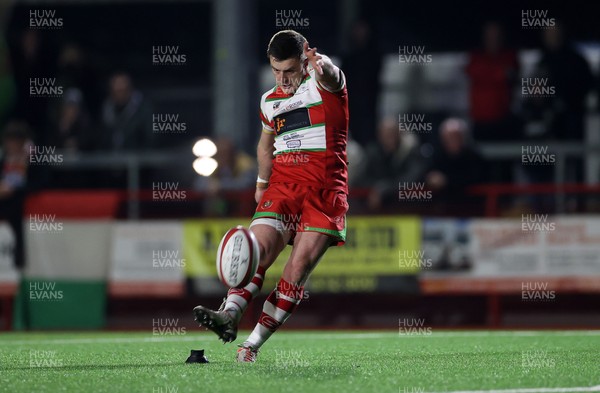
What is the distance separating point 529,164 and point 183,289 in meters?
4.79

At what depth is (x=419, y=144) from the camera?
50.5 ft

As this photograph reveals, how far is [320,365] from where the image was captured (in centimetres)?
774

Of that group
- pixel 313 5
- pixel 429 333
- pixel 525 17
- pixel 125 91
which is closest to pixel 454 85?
pixel 525 17

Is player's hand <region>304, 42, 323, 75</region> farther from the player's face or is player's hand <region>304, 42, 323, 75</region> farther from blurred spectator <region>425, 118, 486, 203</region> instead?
blurred spectator <region>425, 118, 486, 203</region>

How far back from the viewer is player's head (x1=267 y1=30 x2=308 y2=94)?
761cm

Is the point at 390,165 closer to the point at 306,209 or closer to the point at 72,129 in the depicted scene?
the point at 72,129

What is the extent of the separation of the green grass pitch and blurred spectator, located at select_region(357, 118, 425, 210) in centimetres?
271

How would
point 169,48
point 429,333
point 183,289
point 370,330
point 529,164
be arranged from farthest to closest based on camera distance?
1. point 169,48
2. point 529,164
3. point 183,289
4. point 370,330
5. point 429,333

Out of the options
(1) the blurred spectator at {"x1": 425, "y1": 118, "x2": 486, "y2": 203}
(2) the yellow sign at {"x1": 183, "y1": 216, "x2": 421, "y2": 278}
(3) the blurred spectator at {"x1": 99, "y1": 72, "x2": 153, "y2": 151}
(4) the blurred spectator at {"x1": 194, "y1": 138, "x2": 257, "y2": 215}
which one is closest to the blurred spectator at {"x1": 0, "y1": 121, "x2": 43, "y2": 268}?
(3) the blurred spectator at {"x1": 99, "y1": 72, "x2": 153, "y2": 151}

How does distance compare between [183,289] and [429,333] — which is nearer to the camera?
[429,333]

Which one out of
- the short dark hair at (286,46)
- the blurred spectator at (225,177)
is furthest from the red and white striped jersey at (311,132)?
the blurred spectator at (225,177)

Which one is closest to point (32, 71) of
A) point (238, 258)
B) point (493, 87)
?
point (493, 87)

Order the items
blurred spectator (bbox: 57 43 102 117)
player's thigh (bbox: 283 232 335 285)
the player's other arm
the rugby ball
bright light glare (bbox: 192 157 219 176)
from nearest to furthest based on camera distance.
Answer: the rugby ball → player's thigh (bbox: 283 232 335 285) → the player's other arm → bright light glare (bbox: 192 157 219 176) → blurred spectator (bbox: 57 43 102 117)

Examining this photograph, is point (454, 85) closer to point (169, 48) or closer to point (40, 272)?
point (169, 48)
